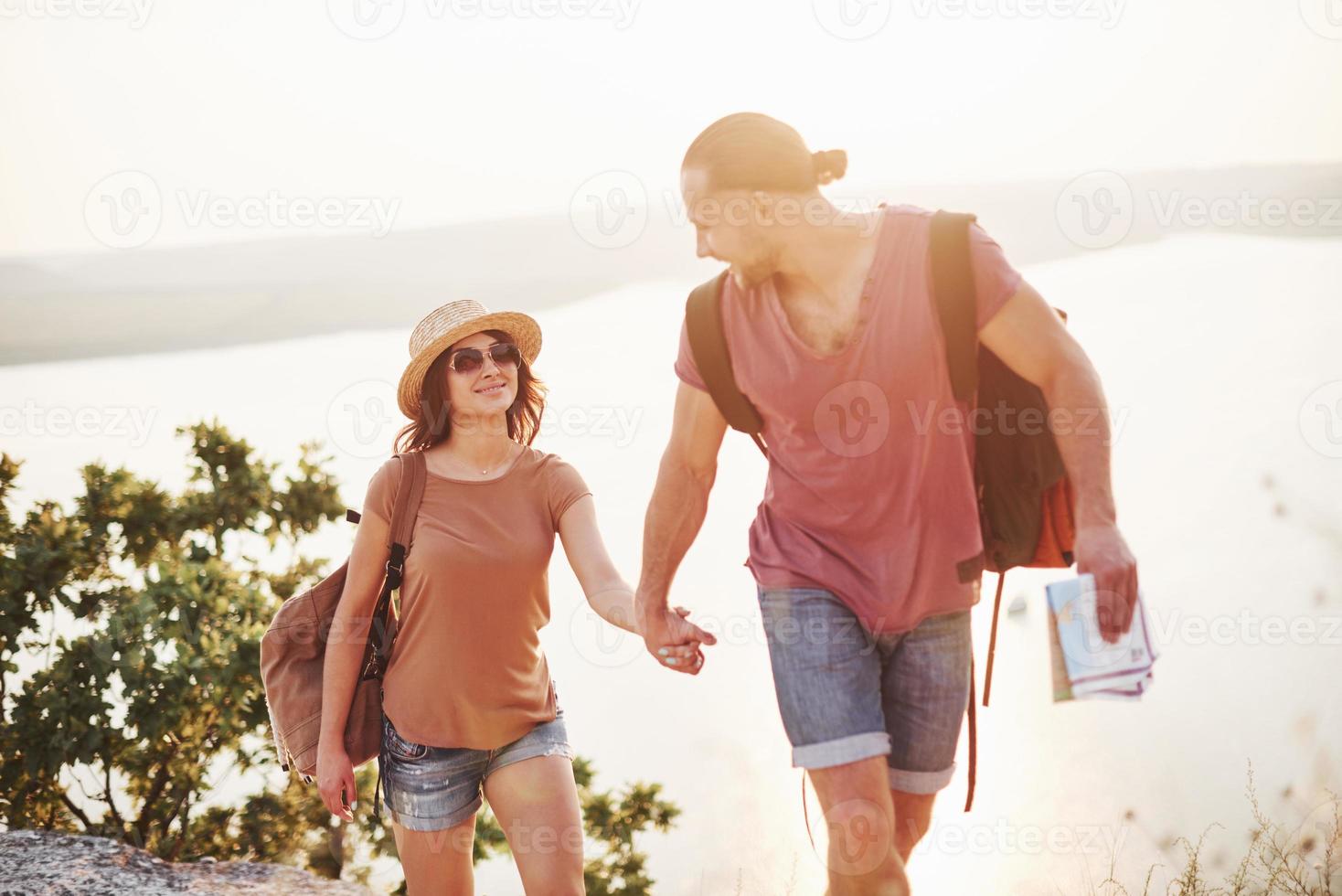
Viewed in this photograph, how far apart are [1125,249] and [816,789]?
22.4 feet

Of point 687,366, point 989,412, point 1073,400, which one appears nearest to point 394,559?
point 687,366

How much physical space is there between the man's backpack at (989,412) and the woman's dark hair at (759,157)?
0.77 feet

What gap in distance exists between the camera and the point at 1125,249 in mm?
8234

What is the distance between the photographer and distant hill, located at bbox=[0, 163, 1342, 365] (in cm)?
767

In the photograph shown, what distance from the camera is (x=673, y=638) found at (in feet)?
8.54

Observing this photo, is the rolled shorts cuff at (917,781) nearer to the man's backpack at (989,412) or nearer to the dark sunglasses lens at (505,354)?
the man's backpack at (989,412)

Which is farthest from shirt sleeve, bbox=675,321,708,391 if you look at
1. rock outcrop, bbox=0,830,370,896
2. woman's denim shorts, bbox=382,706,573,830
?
rock outcrop, bbox=0,830,370,896

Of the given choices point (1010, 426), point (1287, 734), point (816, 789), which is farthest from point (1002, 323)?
point (1287, 734)

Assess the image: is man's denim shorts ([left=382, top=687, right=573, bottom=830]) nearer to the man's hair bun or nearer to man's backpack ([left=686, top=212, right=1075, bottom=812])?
man's backpack ([left=686, top=212, right=1075, bottom=812])

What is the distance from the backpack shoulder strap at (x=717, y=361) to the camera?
2400 millimetres

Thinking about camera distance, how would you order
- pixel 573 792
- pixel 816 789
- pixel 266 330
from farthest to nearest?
pixel 266 330 → pixel 573 792 → pixel 816 789

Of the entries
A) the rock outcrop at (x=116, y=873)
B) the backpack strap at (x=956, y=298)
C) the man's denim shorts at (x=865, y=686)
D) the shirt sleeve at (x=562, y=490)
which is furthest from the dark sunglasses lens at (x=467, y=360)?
the rock outcrop at (x=116, y=873)

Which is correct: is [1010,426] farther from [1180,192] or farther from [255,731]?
[1180,192]

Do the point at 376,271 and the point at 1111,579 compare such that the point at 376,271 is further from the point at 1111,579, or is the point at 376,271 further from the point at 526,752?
the point at 1111,579
